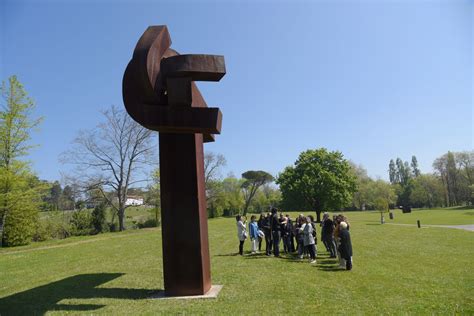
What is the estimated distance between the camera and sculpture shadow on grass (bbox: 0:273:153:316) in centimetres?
687

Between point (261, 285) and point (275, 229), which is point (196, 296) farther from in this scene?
point (275, 229)

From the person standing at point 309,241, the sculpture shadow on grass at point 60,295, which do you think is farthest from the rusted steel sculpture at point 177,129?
the person standing at point 309,241

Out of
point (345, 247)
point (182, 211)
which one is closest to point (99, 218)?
point (182, 211)

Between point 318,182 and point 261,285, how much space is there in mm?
32014

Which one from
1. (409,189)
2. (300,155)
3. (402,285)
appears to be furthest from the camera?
(409,189)

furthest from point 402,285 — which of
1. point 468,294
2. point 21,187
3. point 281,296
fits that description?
point 21,187

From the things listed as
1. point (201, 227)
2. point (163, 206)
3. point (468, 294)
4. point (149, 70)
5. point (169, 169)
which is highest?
point (149, 70)

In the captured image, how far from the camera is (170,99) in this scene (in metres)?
7.84

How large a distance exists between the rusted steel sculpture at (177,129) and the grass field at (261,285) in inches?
34.1

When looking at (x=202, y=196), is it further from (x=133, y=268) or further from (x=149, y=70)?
(x=133, y=268)

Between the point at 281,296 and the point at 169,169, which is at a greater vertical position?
the point at 169,169

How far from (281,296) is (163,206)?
3.61m

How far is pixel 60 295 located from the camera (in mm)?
8023

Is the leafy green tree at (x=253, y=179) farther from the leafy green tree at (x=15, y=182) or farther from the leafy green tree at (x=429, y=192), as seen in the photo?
the leafy green tree at (x=15, y=182)
